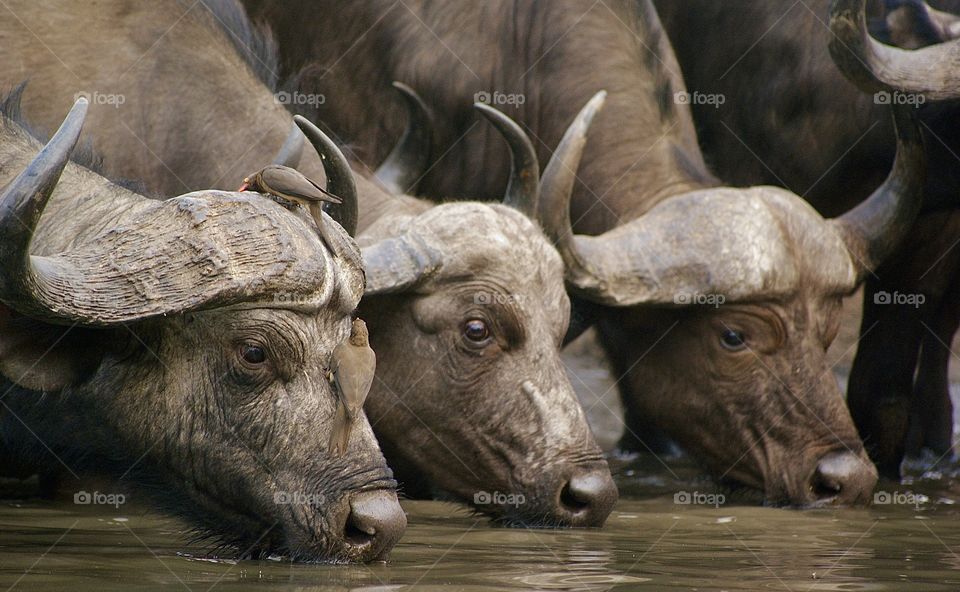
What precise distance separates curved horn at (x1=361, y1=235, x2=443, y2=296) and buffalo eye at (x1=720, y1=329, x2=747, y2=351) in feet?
5.39

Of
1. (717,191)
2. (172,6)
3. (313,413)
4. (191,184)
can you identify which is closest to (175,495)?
(313,413)

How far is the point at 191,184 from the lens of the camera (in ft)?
21.0

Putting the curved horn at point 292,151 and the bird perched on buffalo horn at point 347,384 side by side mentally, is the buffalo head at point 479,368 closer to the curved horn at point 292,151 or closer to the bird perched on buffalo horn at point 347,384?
the curved horn at point 292,151

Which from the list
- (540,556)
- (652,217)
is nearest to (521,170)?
(652,217)

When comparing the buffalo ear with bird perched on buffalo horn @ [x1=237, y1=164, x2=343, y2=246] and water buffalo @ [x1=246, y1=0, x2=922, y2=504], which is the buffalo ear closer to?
bird perched on buffalo horn @ [x1=237, y1=164, x2=343, y2=246]

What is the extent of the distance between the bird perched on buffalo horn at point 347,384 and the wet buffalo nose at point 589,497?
134 cm

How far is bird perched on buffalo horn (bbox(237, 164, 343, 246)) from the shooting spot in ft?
15.0

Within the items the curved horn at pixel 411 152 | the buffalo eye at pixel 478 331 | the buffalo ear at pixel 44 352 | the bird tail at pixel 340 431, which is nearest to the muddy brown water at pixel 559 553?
the bird tail at pixel 340 431

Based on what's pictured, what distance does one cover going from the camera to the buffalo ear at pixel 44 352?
4.36 m

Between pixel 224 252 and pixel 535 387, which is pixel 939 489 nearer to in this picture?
pixel 535 387

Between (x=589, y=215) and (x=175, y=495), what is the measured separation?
11.6 ft

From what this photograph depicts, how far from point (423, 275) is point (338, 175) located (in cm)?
81

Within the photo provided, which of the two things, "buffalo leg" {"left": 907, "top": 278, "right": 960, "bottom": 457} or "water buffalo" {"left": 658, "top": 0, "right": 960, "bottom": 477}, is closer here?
"water buffalo" {"left": 658, "top": 0, "right": 960, "bottom": 477}

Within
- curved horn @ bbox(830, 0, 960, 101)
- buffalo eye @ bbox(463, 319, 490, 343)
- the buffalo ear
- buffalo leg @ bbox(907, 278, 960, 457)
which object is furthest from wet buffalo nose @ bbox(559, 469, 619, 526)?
buffalo leg @ bbox(907, 278, 960, 457)
